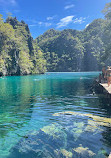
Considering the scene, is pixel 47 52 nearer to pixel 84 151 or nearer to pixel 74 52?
pixel 74 52

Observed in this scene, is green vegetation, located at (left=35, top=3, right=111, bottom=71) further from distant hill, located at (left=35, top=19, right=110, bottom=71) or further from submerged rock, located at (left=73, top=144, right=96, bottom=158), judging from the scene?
submerged rock, located at (left=73, top=144, right=96, bottom=158)

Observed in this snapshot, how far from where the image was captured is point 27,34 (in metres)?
122

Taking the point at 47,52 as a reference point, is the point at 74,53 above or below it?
below

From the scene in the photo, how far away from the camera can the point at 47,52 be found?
572 feet

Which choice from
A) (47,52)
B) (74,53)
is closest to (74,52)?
(74,53)

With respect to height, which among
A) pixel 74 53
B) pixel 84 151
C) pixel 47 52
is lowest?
pixel 84 151

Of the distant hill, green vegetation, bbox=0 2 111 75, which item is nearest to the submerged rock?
green vegetation, bbox=0 2 111 75

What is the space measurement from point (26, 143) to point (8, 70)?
2908 inches

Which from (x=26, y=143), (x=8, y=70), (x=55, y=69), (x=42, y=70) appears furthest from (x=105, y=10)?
(x=55, y=69)

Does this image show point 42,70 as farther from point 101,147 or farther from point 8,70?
point 101,147

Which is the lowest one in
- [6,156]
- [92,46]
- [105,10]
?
[6,156]

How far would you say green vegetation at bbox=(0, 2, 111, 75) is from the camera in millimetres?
77581

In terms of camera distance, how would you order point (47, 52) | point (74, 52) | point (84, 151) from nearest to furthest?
1. point (84, 151)
2. point (74, 52)
3. point (47, 52)

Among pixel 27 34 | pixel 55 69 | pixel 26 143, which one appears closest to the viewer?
pixel 26 143
